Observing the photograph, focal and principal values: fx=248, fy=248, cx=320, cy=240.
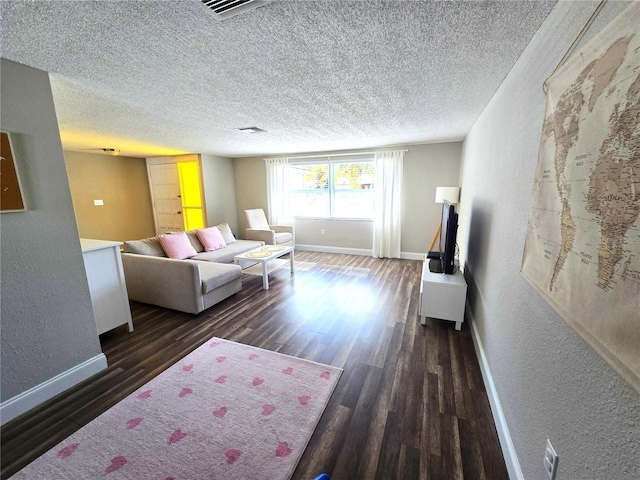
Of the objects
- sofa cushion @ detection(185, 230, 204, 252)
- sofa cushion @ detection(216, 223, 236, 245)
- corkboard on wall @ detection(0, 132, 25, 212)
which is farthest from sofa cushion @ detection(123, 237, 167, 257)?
corkboard on wall @ detection(0, 132, 25, 212)

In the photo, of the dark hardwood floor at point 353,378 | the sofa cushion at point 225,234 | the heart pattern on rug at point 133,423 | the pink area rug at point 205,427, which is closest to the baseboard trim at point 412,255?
the dark hardwood floor at point 353,378

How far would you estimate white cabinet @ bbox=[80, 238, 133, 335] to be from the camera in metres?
2.17

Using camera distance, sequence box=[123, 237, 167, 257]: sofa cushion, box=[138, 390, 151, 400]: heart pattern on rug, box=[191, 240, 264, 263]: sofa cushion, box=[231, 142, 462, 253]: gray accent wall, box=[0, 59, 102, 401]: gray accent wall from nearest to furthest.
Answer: box=[0, 59, 102, 401]: gray accent wall
box=[138, 390, 151, 400]: heart pattern on rug
box=[123, 237, 167, 257]: sofa cushion
box=[191, 240, 264, 263]: sofa cushion
box=[231, 142, 462, 253]: gray accent wall

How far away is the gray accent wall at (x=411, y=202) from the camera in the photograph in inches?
178

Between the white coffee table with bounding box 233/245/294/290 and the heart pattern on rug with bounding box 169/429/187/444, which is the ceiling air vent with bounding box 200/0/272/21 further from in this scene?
the white coffee table with bounding box 233/245/294/290

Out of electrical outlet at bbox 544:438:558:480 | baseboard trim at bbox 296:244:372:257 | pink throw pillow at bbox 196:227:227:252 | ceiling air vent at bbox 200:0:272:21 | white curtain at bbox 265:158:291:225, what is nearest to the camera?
electrical outlet at bbox 544:438:558:480

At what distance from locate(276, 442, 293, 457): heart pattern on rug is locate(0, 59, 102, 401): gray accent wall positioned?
65.8 inches

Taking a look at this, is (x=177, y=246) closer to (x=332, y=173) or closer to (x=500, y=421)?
(x=332, y=173)

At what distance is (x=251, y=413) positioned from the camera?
156 centimetres

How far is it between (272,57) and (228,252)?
3121 millimetres

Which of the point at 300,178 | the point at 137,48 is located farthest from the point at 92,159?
the point at 137,48

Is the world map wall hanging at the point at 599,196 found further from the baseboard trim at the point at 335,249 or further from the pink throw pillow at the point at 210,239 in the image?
the baseboard trim at the point at 335,249

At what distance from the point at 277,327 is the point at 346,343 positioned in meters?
0.74

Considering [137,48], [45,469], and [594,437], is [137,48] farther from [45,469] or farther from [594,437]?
[594,437]
